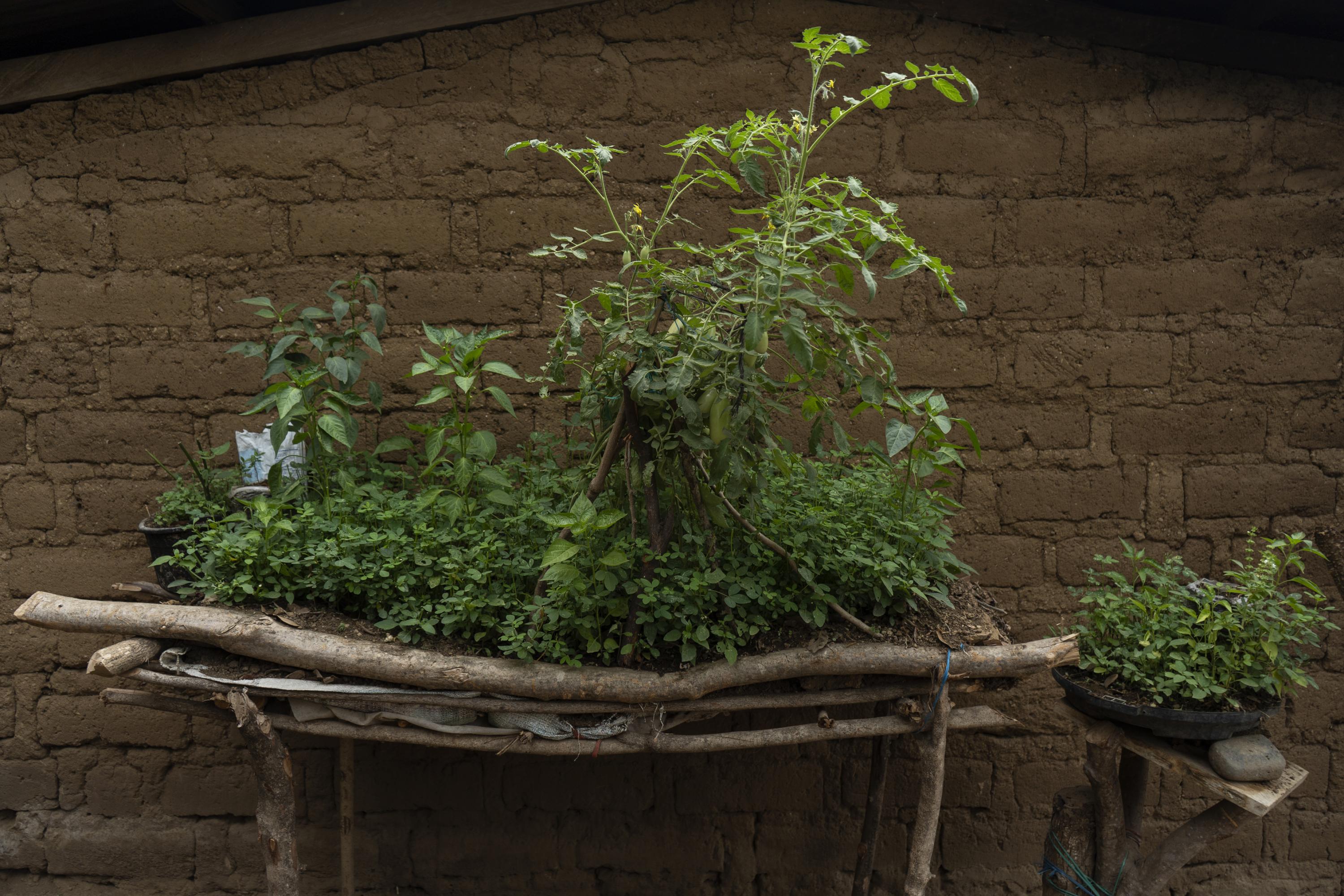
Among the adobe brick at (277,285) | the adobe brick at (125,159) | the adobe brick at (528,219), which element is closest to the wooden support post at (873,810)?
the adobe brick at (528,219)

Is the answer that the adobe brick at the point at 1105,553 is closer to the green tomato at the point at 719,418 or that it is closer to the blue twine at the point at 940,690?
the blue twine at the point at 940,690

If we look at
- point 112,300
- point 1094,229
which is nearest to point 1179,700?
point 1094,229

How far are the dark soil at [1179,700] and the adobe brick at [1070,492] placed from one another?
0.81 meters

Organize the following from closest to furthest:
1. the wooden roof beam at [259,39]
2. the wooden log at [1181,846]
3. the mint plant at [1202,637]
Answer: the mint plant at [1202,637]
the wooden log at [1181,846]
the wooden roof beam at [259,39]

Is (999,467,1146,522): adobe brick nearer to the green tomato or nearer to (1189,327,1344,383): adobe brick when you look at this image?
(1189,327,1344,383): adobe brick

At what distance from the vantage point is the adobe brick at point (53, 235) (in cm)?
327

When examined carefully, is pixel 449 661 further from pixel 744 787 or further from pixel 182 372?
pixel 182 372

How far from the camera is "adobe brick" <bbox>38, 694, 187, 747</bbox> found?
11.2 ft

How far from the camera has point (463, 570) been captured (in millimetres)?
2488

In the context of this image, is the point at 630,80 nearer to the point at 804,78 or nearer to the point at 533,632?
the point at 804,78

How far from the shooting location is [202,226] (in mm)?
3262

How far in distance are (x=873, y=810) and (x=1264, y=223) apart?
8.50ft

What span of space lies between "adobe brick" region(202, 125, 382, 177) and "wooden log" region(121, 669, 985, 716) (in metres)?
1.84

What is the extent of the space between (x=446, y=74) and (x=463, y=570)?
1872 mm
